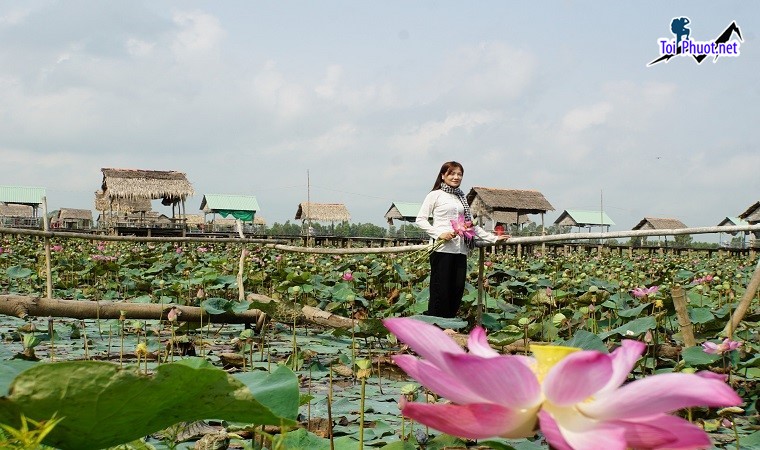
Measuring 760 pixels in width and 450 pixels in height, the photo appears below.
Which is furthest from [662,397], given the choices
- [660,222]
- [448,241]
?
[660,222]

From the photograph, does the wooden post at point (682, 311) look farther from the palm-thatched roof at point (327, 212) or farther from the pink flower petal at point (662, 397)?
the palm-thatched roof at point (327, 212)

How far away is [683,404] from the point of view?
1.23ft

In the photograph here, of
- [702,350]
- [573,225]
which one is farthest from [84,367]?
[573,225]

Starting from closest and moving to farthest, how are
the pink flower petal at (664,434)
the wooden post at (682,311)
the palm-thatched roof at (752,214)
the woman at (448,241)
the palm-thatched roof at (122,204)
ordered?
the pink flower petal at (664,434) → the wooden post at (682,311) → the woman at (448,241) → the palm-thatched roof at (122,204) → the palm-thatched roof at (752,214)

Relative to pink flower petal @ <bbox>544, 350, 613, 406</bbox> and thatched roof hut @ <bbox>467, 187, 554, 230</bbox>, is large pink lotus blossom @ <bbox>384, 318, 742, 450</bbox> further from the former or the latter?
thatched roof hut @ <bbox>467, 187, 554, 230</bbox>

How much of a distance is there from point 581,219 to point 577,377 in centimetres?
4688

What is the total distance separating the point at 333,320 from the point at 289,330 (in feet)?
1.26

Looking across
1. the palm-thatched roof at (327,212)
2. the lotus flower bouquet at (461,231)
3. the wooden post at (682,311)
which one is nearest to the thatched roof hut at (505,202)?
the palm-thatched roof at (327,212)

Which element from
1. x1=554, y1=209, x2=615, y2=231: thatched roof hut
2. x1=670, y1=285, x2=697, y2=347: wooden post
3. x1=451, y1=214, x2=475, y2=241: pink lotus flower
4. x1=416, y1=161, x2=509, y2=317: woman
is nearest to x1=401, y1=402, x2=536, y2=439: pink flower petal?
x1=670, y1=285, x2=697, y2=347: wooden post

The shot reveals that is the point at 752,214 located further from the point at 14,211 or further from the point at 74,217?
the point at 14,211

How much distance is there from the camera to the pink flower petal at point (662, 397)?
37 centimetres

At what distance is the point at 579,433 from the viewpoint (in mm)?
394

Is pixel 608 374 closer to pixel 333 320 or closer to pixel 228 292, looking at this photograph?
pixel 333 320

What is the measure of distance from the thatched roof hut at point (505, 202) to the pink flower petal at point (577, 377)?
Result: 28.6 m
